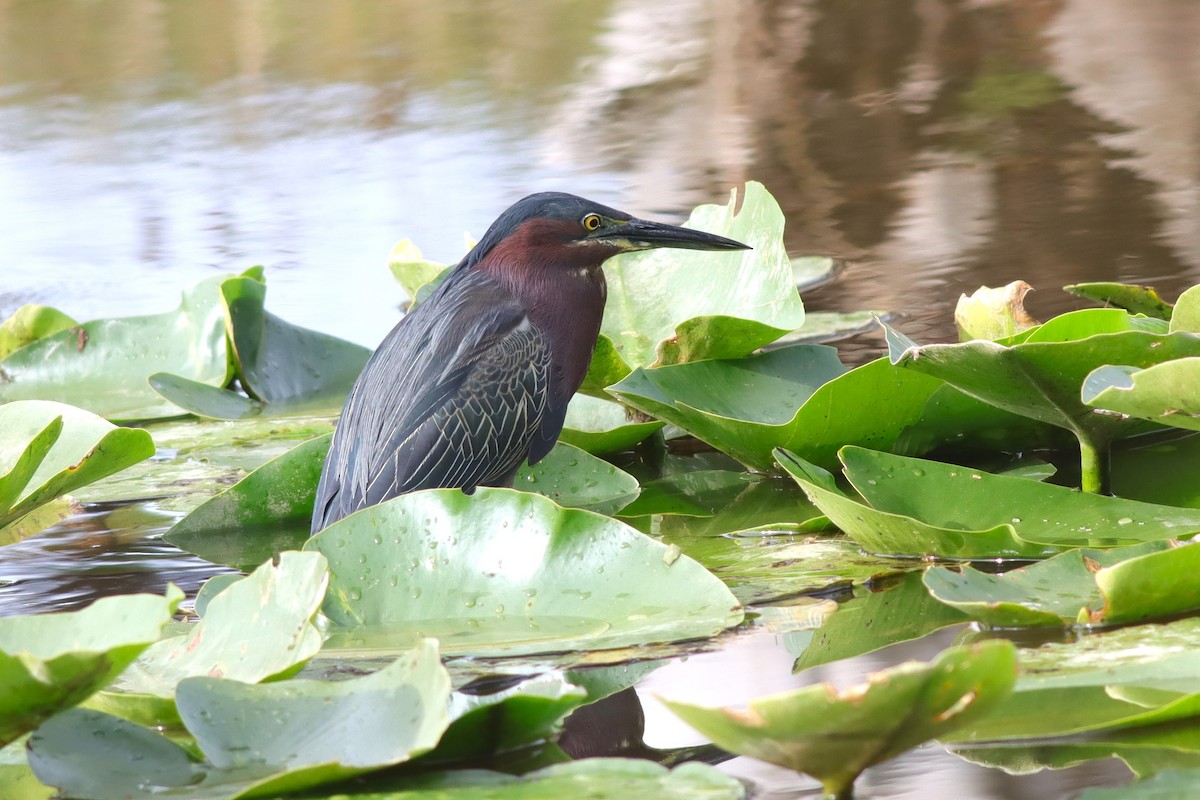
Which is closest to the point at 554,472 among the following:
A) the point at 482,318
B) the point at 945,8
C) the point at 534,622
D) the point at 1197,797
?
the point at 482,318

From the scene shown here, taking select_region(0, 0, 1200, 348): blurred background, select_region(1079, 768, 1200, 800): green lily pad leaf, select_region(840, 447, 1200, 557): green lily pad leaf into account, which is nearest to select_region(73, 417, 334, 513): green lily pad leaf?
select_region(0, 0, 1200, 348): blurred background

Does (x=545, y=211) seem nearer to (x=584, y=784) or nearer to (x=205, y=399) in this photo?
(x=205, y=399)

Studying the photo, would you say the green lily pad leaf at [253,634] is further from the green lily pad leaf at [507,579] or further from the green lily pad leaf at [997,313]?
the green lily pad leaf at [997,313]

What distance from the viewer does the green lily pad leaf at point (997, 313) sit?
2.95 m

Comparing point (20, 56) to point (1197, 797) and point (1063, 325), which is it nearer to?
point (1063, 325)

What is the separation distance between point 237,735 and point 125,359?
8.71ft

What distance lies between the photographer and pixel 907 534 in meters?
2.33

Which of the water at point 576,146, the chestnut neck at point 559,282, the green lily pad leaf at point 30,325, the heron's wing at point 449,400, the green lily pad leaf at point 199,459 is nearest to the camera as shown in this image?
the heron's wing at point 449,400

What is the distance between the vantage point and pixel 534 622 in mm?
2158

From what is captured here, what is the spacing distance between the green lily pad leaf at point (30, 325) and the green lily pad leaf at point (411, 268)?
1031mm

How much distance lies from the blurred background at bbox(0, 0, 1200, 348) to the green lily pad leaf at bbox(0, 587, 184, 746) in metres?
2.61

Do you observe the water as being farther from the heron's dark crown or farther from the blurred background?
the heron's dark crown

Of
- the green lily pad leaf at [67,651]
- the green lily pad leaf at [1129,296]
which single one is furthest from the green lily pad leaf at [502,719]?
the green lily pad leaf at [1129,296]

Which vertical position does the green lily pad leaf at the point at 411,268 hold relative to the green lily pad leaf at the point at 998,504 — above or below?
above
